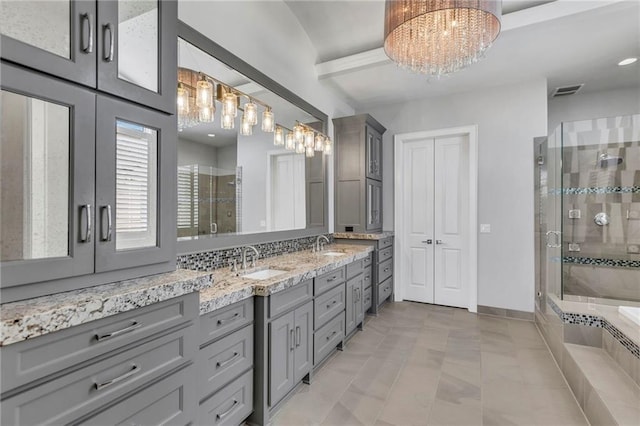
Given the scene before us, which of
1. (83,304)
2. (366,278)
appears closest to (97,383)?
(83,304)

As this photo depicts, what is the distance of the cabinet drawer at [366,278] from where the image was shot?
342cm

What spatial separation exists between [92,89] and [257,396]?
1.74 meters

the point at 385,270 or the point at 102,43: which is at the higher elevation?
the point at 102,43

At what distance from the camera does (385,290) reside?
4113 mm

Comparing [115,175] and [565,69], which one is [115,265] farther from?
[565,69]

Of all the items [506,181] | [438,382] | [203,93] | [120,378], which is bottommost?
[438,382]

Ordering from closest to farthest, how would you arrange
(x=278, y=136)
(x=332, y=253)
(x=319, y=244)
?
1. (x=278, y=136)
2. (x=332, y=253)
3. (x=319, y=244)

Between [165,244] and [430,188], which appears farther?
[430,188]

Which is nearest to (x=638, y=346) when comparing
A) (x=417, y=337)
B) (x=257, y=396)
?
(x=417, y=337)

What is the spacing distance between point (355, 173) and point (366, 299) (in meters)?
1.61

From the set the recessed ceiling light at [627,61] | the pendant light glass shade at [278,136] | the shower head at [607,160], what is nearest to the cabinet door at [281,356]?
the pendant light glass shade at [278,136]

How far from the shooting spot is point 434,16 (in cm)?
185

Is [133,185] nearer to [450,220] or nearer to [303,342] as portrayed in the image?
[303,342]

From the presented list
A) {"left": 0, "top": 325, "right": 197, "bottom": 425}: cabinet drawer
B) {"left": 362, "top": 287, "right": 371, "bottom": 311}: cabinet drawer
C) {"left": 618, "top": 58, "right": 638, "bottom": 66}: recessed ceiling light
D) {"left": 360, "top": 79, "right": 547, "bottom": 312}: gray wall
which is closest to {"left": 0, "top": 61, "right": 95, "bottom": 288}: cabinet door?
{"left": 0, "top": 325, "right": 197, "bottom": 425}: cabinet drawer
